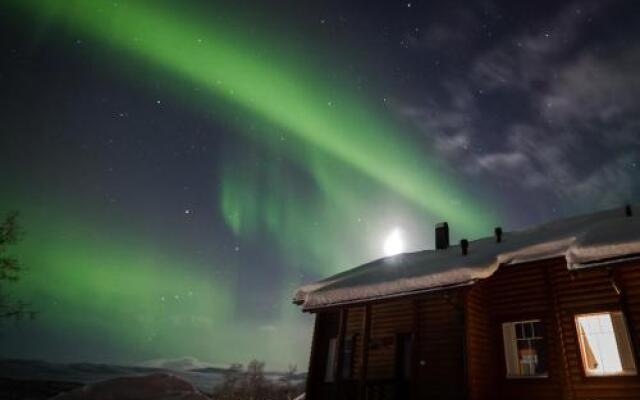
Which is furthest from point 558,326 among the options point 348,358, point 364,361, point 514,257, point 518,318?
point 348,358

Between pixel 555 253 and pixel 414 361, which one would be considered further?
pixel 414 361

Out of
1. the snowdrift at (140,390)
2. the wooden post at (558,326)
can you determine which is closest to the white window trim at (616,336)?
the wooden post at (558,326)

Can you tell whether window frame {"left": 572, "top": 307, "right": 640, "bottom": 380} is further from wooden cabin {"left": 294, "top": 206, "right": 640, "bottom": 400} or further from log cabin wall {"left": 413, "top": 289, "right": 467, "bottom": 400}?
log cabin wall {"left": 413, "top": 289, "right": 467, "bottom": 400}

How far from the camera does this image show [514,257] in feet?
36.6

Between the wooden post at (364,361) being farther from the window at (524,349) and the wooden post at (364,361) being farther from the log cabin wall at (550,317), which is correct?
the window at (524,349)

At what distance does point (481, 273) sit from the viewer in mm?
10023

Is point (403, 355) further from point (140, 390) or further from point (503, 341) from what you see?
point (140, 390)

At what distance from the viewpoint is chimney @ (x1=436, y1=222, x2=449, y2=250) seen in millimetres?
17359

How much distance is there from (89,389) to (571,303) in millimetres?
49434

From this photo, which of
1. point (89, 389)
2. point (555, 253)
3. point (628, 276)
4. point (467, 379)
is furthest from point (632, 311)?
point (89, 389)

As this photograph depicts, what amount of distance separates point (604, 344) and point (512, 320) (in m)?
2.23

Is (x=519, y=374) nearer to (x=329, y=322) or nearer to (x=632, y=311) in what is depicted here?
(x=632, y=311)

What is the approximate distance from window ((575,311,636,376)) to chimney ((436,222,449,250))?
22.8 feet

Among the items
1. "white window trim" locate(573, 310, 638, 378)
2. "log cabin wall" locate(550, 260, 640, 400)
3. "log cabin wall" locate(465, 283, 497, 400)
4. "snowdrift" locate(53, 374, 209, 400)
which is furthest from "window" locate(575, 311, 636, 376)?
"snowdrift" locate(53, 374, 209, 400)
